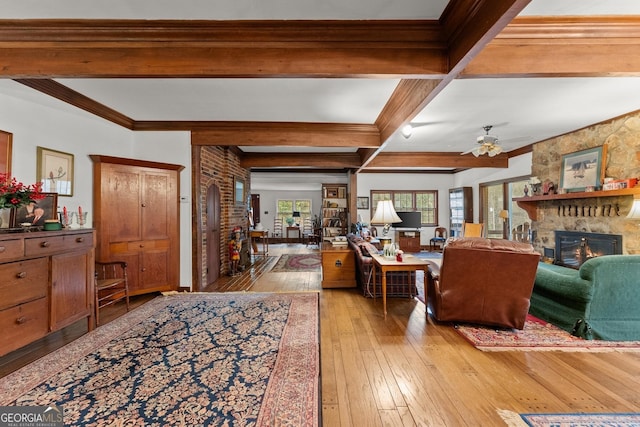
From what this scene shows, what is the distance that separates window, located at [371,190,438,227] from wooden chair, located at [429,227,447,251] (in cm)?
31

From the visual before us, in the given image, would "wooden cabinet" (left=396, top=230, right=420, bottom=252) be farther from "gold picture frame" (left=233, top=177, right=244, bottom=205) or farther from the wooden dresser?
the wooden dresser

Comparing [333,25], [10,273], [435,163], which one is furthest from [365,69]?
[435,163]

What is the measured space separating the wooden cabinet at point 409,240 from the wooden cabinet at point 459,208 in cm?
122

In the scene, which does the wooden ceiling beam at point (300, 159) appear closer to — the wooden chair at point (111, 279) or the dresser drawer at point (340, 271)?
the dresser drawer at point (340, 271)

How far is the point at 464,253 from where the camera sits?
2732mm

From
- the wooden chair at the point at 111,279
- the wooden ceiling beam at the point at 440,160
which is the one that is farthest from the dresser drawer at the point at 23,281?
the wooden ceiling beam at the point at 440,160

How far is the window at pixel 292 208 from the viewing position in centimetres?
1269

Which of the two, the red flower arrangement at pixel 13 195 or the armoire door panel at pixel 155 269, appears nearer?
the red flower arrangement at pixel 13 195

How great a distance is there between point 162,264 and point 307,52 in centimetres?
351

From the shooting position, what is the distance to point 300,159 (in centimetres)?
621

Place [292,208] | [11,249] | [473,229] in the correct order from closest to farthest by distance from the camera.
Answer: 1. [11,249]
2. [473,229]
3. [292,208]

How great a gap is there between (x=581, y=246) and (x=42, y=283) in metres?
6.84

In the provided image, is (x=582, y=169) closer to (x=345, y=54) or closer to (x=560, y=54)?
(x=560, y=54)
